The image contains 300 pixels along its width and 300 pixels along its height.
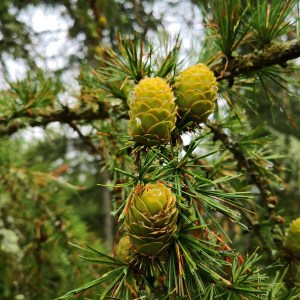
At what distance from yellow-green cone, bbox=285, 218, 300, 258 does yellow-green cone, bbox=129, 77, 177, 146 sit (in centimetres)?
45

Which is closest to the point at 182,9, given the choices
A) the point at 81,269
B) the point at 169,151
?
the point at 81,269

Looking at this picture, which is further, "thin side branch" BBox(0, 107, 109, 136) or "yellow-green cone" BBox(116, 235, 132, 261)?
"thin side branch" BBox(0, 107, 109, 136)

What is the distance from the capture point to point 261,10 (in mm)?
1086

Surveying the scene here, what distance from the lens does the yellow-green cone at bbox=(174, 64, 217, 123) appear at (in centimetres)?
92

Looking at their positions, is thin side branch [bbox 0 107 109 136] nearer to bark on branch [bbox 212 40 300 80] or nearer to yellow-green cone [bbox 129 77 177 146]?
bark on branch [bbox 212 40 300 80]

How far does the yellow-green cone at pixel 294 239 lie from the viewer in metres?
1.09

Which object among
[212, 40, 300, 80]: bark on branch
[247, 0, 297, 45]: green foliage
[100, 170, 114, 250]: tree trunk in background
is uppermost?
[100, 170, 114, 250]: tree trunk in background

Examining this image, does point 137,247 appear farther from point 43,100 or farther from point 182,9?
point 182,9

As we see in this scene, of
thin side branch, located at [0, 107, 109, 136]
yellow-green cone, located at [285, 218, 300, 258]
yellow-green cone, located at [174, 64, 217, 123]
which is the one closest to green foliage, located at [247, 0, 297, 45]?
yellow-green cone, located at [174, 64, 217, 123]

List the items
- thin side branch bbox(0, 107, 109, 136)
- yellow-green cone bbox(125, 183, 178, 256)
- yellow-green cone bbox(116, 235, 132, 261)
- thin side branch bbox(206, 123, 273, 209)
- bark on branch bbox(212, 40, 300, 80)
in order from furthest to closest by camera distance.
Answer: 1. thin side branch bbox(0, 107, 109, 136)
2. thin side branch bbox(206, 123, 273, 209)
3. bark on branch bbox(212, 40, 300, 80)
4. yellow-green cone bbox(116, 235, 132, 261)
5. yellow-green cone bbox(125, 183, 178, 256)

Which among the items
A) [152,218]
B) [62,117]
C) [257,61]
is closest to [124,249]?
[152,218]

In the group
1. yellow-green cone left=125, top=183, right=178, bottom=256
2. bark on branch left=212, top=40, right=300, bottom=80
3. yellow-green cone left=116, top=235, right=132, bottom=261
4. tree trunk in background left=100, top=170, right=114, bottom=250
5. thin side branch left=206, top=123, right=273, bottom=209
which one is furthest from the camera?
tree trunk in background left=100, top=170, right=114, bottom=250

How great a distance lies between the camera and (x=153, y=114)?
0.85m

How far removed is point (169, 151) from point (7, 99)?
85cm
